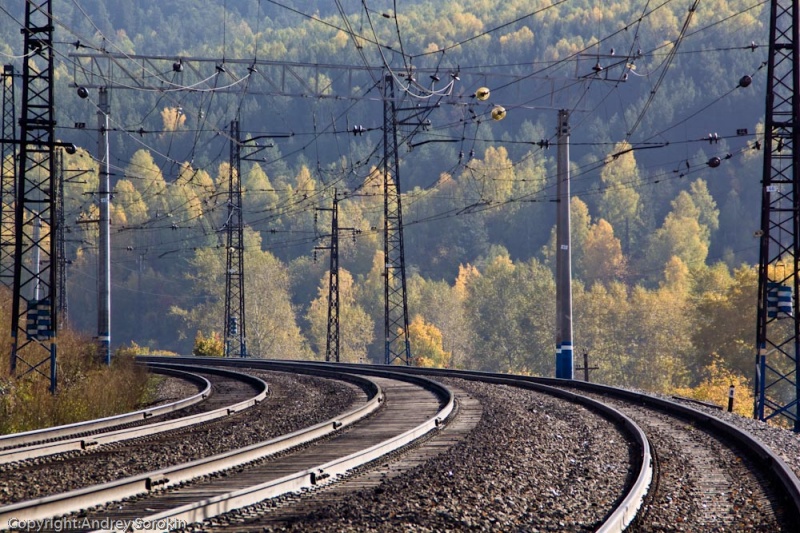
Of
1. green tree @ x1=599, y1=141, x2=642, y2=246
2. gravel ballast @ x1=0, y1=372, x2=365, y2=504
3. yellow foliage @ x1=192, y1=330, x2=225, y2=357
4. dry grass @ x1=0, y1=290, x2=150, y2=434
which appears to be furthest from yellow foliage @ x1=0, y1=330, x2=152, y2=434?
green tree @ x1=599, y1=141, x2=642, y2=246

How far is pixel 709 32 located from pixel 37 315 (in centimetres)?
14626

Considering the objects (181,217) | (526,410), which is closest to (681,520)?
(526,410)

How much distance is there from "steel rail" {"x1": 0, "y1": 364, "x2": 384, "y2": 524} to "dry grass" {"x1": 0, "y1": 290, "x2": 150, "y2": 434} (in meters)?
5.85

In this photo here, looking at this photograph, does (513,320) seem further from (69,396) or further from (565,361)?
(69,396)

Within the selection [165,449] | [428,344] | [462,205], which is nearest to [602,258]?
[462,205]

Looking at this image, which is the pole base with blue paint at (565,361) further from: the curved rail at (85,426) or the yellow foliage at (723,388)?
the yellow foliage at (723,388)

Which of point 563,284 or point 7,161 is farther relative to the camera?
point 7,161

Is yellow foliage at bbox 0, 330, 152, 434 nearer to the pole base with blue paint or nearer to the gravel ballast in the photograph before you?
the gravel ballast

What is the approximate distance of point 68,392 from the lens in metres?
21.9

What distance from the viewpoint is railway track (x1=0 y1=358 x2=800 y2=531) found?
9.63 metres

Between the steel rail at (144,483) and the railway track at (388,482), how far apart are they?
0.05 ft

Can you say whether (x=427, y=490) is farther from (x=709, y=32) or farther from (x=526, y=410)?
(x=709, y=32)

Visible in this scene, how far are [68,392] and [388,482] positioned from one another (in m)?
12.4

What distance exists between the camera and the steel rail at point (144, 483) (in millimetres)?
9352
